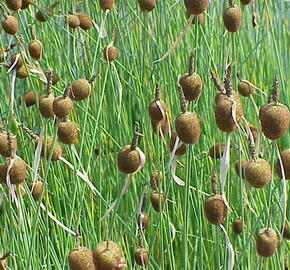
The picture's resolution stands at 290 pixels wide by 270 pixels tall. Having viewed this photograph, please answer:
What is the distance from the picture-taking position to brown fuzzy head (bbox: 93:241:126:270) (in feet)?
3.01

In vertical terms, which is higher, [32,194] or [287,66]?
[287,66]

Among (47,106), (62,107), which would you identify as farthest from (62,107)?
(47,106)

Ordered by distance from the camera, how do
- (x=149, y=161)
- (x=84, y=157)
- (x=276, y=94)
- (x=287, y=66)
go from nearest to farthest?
1. (x=276, y=94)
2. (x=149, y=161)
3. (x=84, y=157)
4. (x=287, y=66)

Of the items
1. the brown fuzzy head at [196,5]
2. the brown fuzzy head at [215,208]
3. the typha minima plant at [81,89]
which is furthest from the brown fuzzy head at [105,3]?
the brown fuzzy head at [215,208]

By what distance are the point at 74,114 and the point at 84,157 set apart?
20cm

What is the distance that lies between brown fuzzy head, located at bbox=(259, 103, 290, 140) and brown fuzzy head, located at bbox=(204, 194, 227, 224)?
17 centimetres

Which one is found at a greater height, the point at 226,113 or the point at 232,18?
the point at 232,18

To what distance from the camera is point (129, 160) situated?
3.22 ft

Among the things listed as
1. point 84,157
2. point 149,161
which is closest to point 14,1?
point 149,161

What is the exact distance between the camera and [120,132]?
1.92 meters

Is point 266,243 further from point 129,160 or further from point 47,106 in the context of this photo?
point 47,106

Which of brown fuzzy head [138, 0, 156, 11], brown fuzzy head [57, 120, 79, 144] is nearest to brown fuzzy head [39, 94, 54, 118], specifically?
brown fuzzy head [57, 120, 79, 144]

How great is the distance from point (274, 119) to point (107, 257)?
0.27 metres

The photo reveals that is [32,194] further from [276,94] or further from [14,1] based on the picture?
[276,94]
